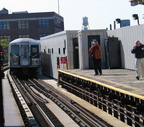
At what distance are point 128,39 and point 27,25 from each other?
60.4 m

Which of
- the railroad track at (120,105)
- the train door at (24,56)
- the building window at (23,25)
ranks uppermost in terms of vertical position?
the building window at (23,25)

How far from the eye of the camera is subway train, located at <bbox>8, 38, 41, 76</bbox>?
94.8 ft

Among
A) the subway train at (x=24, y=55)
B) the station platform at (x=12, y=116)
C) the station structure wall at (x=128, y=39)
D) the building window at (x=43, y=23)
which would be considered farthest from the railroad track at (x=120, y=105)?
the building window at (x=43, y=23)

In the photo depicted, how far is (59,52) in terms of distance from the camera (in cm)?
2373

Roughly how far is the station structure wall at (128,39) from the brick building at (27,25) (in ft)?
186

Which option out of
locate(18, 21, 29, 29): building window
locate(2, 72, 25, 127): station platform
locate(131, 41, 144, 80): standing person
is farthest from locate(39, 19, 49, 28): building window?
locate(131, 41, 144, 80): standing person

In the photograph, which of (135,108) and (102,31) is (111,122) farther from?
(102,31)

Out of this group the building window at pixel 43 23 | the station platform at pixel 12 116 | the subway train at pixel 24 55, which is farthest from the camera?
the building window at pixel 43 23

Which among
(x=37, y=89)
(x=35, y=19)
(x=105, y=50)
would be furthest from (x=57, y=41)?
(x=35, y=19)

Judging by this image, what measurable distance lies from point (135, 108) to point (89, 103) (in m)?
5.64

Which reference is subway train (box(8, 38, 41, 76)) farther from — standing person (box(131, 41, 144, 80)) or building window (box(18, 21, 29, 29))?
building window (box(18, 21, 29, 29))

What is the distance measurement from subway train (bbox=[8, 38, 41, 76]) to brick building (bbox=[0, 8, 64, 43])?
44247mm

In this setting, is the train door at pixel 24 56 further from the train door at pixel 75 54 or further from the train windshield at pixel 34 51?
the train door at pixel 75 54

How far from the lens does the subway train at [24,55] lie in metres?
28.9
